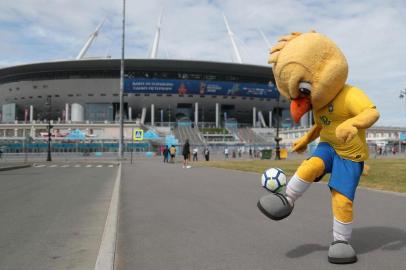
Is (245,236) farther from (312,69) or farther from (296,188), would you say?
(312,69)

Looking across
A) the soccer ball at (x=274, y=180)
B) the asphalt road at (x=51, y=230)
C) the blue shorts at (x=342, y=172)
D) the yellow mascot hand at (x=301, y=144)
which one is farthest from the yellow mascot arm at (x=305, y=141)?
the asphalt road at (x=51, y=230)

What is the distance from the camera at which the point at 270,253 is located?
15.5ft

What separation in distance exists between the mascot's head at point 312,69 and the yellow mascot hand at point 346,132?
1.60ft

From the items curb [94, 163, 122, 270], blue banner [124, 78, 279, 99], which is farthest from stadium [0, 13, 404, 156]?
curb [94, 163, 122, 270]

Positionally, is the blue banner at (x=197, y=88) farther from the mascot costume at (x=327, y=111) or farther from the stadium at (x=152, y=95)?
the mascot costume at (x=327, y=111)

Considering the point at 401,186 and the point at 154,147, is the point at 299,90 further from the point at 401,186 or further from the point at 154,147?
the point at 154,147

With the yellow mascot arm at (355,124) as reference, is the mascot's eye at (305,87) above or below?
above

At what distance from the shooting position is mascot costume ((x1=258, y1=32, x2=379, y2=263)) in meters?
4.61

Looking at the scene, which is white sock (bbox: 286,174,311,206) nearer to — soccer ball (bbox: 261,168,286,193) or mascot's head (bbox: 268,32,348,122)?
soccer ball (bbox: 261,168,286,193)

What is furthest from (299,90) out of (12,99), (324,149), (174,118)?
(12,99)

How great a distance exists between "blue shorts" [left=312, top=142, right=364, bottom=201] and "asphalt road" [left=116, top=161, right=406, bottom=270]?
→ 0.71 meters

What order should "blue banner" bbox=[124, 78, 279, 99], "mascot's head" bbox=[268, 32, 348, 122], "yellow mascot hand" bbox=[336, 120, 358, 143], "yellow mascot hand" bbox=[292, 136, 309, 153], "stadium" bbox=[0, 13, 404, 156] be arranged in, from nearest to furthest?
"yellow mascot hand" bbox=[336, 120, 358, 143], "mascot's head" bbox=[268, 32, 348, 122], "yellow mascot hand" bbox=[292, 136, 309, 153], "stadium" bbox=[0, 13, 404, 156], "blue banner" bbox=[124, 78, 279, 99]

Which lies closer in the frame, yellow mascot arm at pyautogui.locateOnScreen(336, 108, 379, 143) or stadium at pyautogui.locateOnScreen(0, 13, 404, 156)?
yellow mascot arm at pyautogui.locateOnScreen(336, 108, 379, 143)

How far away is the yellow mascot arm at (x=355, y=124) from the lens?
437 cm
